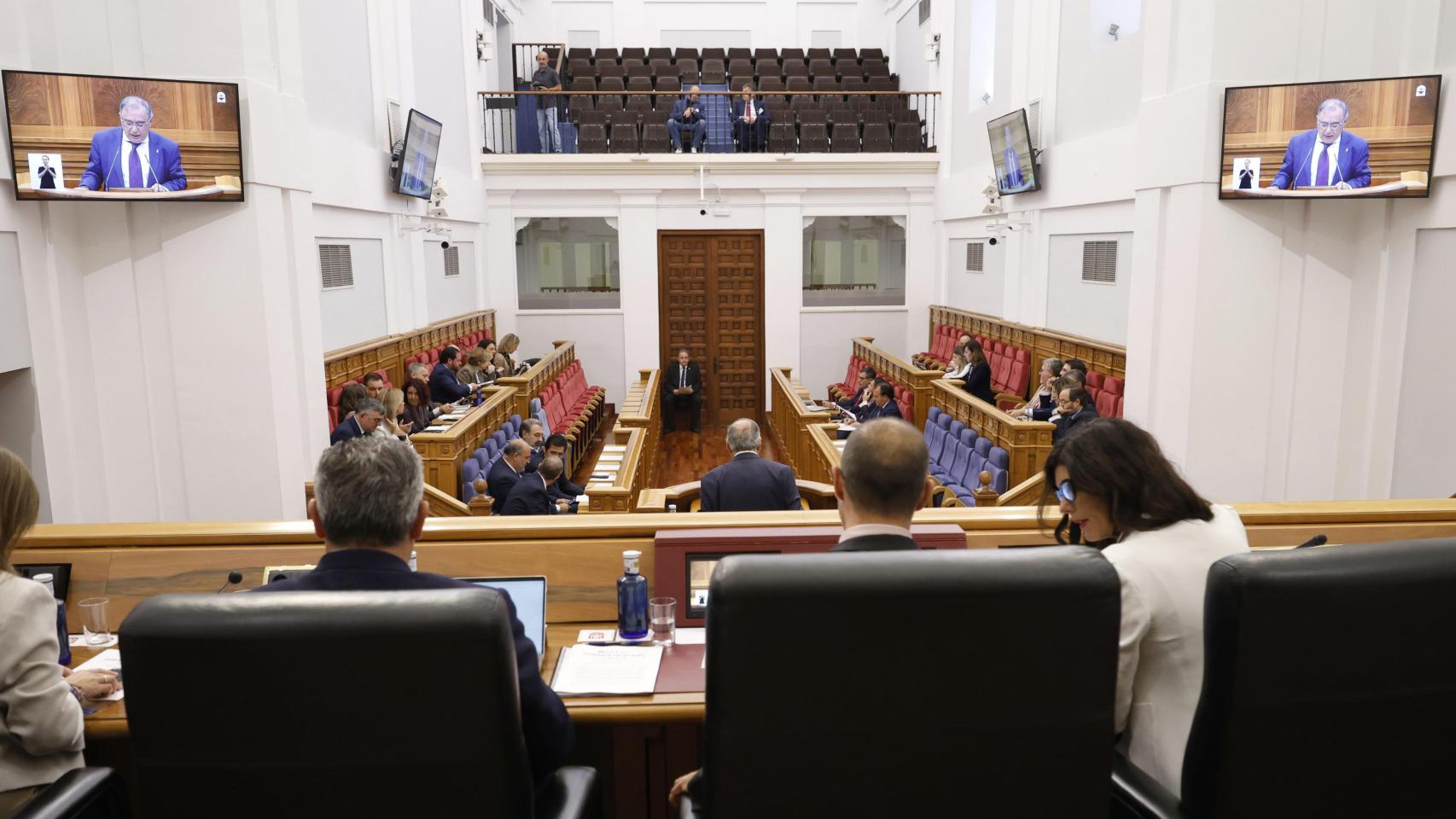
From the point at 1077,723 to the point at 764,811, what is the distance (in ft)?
1.62

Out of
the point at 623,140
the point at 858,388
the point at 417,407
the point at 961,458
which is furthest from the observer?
the point at 623,140

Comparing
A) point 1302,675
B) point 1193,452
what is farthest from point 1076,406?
point 1302,675

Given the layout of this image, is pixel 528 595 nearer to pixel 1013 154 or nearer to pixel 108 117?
pixel 108 117

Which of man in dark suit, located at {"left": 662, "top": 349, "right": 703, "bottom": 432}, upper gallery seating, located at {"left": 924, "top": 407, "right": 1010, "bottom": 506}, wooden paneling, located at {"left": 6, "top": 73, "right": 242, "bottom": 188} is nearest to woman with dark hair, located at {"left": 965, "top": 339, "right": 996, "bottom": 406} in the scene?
upper gallery seating, located at {"left": 924, "top": 407, "right": 1010, "bottom": 506}

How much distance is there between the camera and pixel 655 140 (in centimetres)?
1394

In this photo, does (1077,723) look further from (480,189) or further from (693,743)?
(480,189)

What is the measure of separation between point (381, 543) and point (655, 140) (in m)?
12.8

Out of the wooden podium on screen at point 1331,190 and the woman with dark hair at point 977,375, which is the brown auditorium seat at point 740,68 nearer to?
the woman with dark hair at point 977,375

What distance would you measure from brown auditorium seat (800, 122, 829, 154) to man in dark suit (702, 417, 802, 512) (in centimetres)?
982

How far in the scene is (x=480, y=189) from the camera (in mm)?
13609

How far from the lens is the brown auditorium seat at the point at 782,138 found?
547 inches

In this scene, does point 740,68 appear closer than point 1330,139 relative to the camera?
No

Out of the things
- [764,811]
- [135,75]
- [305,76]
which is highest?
[305,76]

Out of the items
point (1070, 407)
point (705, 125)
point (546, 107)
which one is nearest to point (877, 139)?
point (705, 125)
